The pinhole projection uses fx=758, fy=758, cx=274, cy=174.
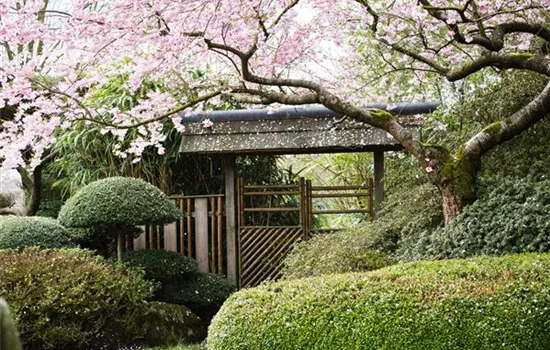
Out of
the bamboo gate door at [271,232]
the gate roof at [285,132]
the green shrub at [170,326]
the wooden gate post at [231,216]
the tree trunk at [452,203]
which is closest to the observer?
the tree trunk at [452,203]

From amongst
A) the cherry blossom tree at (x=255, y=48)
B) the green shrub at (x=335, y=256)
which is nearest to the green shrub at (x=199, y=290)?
the green shrub at (x=335, y=256)

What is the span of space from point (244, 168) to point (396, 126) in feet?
12.0

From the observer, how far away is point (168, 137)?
31.3 feet

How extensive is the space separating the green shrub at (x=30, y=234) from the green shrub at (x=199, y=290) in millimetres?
1278

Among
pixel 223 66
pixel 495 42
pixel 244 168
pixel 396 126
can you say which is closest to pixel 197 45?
pixel 396 126

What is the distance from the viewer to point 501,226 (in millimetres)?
5652

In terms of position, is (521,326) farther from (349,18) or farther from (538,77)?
(349,18)

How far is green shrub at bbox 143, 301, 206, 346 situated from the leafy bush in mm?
2550

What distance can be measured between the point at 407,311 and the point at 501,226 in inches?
60.9

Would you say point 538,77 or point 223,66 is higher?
point 223,66

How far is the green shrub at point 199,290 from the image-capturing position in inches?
325

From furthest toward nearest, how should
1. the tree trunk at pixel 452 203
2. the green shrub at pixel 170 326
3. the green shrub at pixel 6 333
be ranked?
the green shrub at pixel 170 326 < the tree trunk at pixel 452 203 < the green shrub at pixel 6 333

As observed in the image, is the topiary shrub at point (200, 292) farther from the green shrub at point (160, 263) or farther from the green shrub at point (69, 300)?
the green shrub at point (69, 300)

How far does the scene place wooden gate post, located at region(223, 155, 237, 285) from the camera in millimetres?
8969
